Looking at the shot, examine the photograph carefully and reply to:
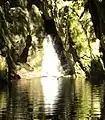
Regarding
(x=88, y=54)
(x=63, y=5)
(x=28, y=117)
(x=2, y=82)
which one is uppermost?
(x=63, y=5)

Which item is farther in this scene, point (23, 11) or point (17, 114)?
point (23, 11)

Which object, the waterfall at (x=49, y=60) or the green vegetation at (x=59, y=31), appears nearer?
the green vegetation at (x=59, y=31)

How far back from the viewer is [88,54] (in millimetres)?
65312

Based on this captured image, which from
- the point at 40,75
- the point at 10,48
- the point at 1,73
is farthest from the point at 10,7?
the point at 1,73

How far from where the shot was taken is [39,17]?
77.8 m

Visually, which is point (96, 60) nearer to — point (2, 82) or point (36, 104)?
point (2, 82)

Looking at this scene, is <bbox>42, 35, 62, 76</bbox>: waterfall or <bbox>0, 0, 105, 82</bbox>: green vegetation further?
<bbox>42, 35, 62, 76</bbox>: waterfall

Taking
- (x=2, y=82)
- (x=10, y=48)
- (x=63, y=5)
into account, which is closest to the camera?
(x=2, y=82)

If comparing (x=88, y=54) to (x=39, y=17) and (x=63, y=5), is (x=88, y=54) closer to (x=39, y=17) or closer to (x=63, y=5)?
(x=63, y=5)

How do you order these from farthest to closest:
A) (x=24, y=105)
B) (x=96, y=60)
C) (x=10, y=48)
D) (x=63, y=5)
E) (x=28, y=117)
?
(x=10, y=48), (x=63, y=5), (x=96, y=60), (x=24, y=105), (x=28, y=117)

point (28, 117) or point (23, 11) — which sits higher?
point (23, 11)

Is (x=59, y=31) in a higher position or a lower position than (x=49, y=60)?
higher

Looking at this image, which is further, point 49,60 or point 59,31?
point 49,60

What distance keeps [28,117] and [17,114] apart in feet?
4.75
